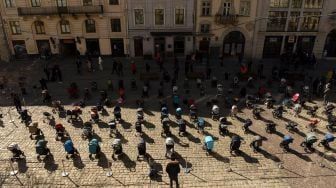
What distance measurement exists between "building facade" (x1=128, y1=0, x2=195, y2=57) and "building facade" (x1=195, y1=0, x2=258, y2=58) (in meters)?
1.48

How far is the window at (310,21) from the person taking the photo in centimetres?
3737

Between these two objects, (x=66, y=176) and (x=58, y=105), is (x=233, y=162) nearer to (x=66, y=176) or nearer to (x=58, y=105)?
(x=66, y=176)

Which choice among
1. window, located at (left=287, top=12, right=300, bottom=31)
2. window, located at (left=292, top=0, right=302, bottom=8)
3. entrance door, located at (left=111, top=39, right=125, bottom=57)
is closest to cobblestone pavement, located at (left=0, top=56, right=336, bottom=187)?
entrance door, located at (left=111, top=39, right=125, bottom=57)

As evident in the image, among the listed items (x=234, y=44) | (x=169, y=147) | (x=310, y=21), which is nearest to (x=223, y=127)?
(x=169, y=147)

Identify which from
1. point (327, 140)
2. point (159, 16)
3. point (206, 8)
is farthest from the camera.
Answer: point (159, 16)

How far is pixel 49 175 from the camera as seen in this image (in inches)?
645

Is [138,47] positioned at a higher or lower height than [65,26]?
lower

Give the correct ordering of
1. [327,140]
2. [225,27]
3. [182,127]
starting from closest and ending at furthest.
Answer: [327,140] → [182,127] → [225,27]

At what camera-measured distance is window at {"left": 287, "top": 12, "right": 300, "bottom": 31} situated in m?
37.3

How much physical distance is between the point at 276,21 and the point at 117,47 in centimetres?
2198

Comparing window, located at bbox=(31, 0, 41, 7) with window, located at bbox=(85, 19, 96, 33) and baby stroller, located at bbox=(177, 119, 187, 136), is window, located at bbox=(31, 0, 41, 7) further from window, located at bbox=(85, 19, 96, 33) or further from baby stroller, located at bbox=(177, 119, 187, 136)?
baby stroller, located at bbox=(177, 119, 187, 136)

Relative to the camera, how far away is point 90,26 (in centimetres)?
3797

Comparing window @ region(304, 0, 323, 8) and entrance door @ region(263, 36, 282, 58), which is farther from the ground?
window @ region(304, 0, 323, 8)

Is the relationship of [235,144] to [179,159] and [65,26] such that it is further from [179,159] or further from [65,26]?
[65,26]
